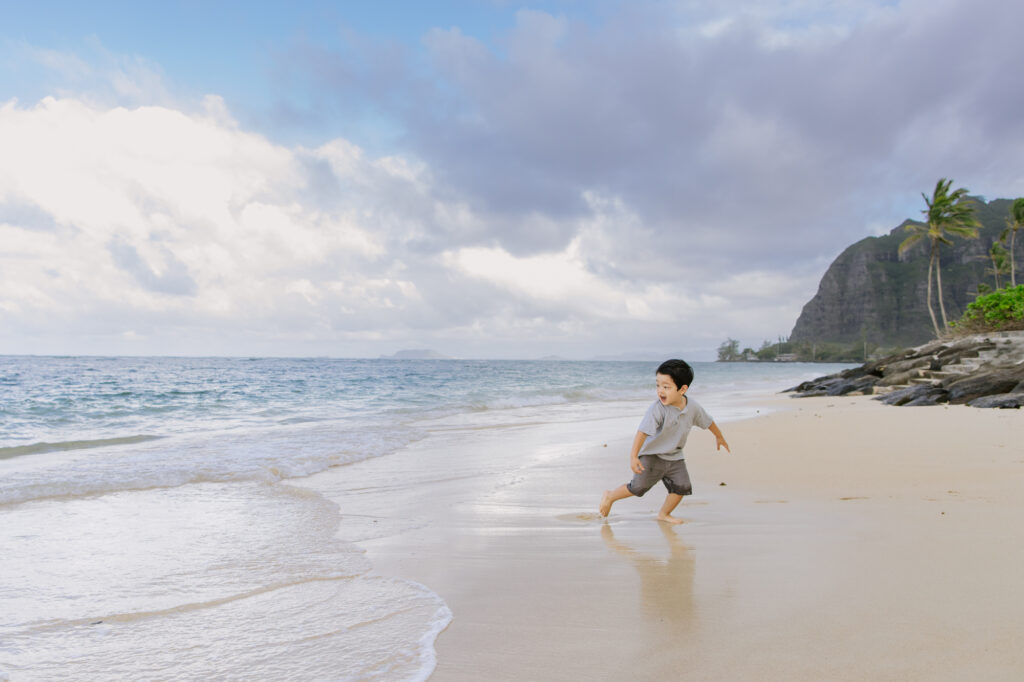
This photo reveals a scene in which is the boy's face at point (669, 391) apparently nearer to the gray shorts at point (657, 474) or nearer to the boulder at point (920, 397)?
the gray shorts at point (657, 474)

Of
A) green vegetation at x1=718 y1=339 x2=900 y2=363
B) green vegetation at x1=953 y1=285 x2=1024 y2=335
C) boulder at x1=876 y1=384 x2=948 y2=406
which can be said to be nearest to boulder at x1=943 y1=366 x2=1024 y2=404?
boulder at x1=876 y1=384 x2=948 y2=406

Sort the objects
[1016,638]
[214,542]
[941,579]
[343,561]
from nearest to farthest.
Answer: [1016,638] → [941,579] → [343,561] → [214,542]

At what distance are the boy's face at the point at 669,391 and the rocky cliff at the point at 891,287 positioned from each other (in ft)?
507

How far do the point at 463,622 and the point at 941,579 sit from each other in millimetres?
2263

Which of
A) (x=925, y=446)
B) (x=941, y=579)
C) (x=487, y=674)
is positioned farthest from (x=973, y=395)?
(x=487, y=674)

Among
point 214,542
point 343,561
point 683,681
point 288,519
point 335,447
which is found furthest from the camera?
point 335,447

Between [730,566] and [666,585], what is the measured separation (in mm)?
509

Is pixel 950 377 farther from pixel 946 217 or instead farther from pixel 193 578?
pixel 946 217

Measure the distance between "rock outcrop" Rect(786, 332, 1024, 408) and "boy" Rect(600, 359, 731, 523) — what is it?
11.9m

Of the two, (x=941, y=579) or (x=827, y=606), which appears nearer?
(x=827, y=606)

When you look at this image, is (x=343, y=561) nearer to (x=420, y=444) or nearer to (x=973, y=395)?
(x=420, y=444)

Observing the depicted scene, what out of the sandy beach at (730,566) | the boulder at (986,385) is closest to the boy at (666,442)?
the sandy beach at (730,566)

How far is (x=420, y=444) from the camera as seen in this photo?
35.7 ft

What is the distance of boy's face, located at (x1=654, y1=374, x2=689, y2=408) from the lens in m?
4.48
